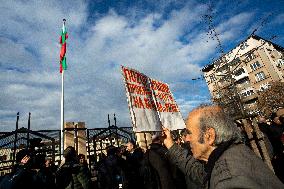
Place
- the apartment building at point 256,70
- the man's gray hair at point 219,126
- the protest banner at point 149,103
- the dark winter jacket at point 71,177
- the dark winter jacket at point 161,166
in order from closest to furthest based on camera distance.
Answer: the man's gray hair at point 219,126 → the dark winter jacket at point 161,166 → the protest banner at point 149,103 → the dark winter jacket at point 71,177 → the apartment building at point 256,70

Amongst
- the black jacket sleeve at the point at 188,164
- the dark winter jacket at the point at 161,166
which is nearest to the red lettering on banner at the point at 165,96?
the dark winter jacket at the point at 161,166

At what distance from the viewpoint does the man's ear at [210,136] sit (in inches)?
79.9

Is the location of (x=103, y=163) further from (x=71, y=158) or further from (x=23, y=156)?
(x=23, y=156)

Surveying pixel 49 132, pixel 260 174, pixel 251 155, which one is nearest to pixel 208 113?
pixel 251 155

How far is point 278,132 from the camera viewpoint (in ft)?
22.2

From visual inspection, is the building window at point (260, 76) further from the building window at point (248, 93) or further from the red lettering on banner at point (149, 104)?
the red lettering on banner at point (149, 104)

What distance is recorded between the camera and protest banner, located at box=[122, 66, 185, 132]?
416 cm

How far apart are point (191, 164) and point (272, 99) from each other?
46.6 metres

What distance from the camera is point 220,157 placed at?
167 cm

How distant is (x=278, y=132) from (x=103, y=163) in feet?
16.8

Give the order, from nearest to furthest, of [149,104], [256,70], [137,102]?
[137,102] < [149,104] < [256,70]

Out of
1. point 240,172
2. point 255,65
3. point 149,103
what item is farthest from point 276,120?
point 255,65

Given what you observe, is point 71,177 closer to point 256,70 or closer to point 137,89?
point 137,89

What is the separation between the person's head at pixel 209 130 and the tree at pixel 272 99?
151ft
